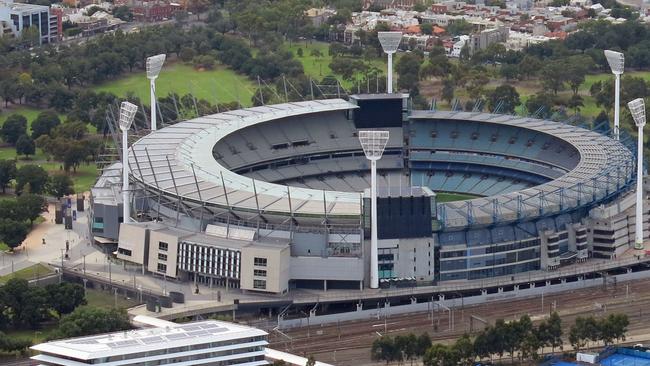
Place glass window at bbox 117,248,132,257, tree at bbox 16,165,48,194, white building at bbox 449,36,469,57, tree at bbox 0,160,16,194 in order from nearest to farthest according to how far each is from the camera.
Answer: glass window at bbox 117,248,132,257 → tree at bbox 16,165,48,194 → tree at bbox 0,160,16,194 → white building at bbox 449,36,469,57

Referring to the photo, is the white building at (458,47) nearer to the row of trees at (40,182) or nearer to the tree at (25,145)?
the tree at (25,145)

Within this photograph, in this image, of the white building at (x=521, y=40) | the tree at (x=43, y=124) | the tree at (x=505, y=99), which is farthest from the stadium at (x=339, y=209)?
the white building at (x=521, y=40)

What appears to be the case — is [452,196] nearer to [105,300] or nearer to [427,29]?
[105,300]

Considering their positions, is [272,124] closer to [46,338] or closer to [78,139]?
[78,139]

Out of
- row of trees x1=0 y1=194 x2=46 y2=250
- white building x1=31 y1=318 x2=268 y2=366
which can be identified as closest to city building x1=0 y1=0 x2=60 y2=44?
row of trees x1=0 y1=194 x2=46 y2=250

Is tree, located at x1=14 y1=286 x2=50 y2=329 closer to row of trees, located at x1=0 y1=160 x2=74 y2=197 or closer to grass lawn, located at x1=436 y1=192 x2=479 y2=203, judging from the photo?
row of trees, located at x1=0 y1=160 x2=74 y2=197

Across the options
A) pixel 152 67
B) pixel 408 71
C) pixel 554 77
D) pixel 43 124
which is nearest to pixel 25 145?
pixel 43 124

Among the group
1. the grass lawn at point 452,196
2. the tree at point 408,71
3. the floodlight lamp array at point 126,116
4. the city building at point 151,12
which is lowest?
the city building at point 151,12
